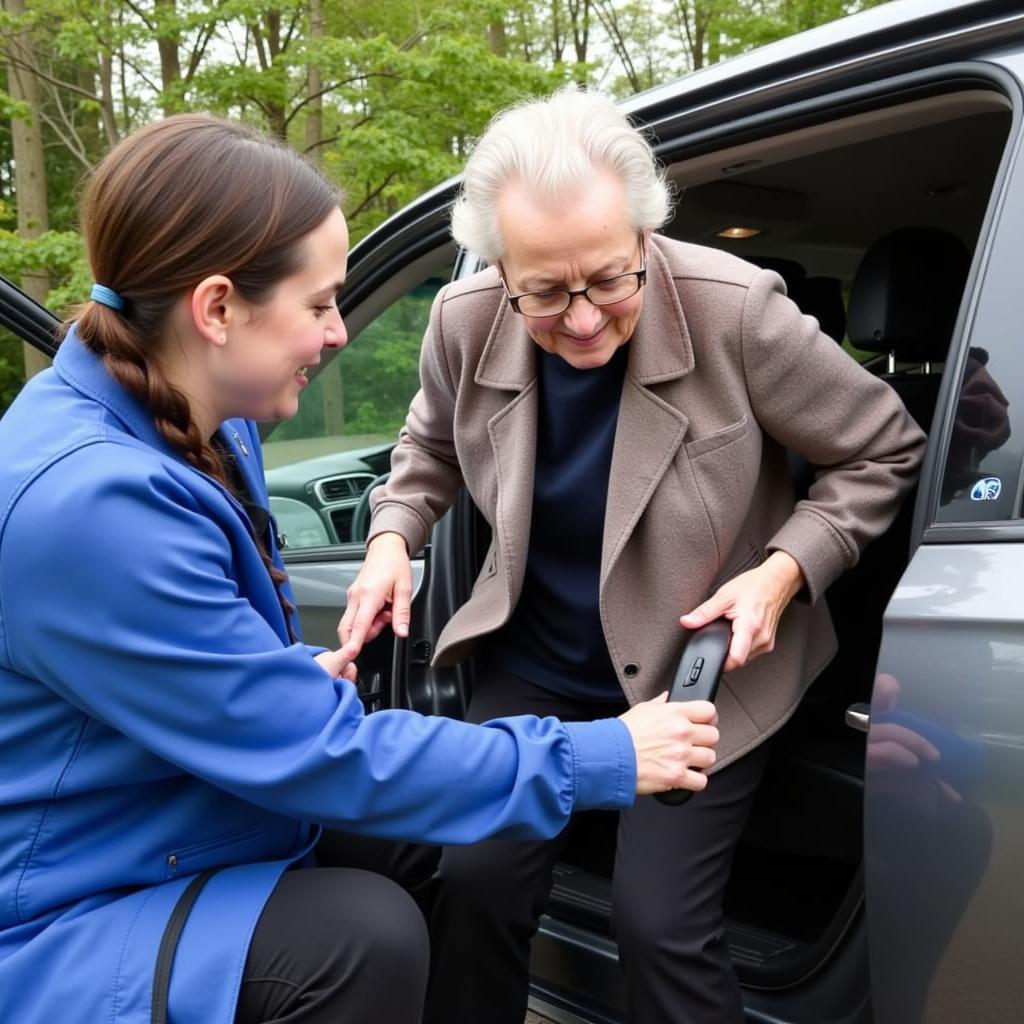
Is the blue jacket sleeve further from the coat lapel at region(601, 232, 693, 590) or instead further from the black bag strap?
the coat lapel at region(601, 232, 693, 590)

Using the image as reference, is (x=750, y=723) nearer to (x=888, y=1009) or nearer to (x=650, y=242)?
(x=888, y=1009)

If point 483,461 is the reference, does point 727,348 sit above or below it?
above

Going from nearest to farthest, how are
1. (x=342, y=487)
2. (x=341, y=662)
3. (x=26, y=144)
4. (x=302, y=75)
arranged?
(x=341, y=662) → (x=342, y=487) → (x=302, y=75) → (x=26, y=144)

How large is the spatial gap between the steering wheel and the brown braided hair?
4.45ft

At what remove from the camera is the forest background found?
8.18 meters

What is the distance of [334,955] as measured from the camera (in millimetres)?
1488

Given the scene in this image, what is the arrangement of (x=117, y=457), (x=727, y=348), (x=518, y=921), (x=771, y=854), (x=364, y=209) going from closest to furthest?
(x=117, y=457), (x=727, y=348), (x=518, y=921), (x=771, y=854), (x=364, y=209)

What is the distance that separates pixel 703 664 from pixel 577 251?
2.06ft

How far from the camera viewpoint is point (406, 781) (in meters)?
1.45

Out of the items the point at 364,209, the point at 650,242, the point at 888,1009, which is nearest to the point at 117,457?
the point at 650,242

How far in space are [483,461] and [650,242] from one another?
0.47m

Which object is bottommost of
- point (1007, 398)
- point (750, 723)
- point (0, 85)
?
point (750, 723)

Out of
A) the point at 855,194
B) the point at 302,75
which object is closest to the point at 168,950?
the point at 855,194

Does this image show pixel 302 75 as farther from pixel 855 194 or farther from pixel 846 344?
pixel 846 344
